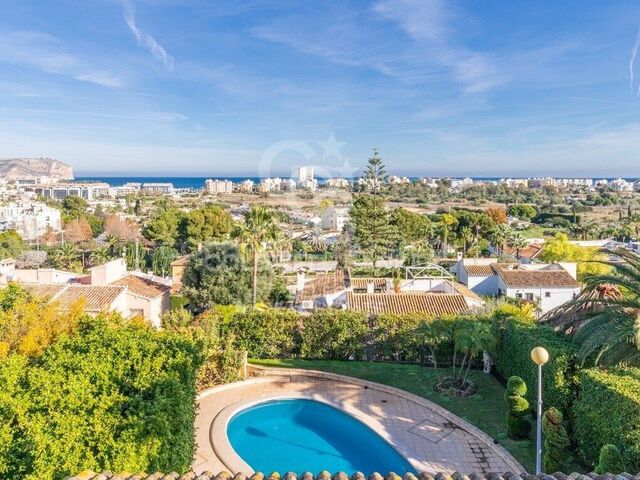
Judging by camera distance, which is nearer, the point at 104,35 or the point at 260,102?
the point at 104,35

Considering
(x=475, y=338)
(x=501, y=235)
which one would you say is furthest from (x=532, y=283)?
(x=501, y=235)

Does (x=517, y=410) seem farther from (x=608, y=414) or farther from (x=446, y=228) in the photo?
(x=446, y=228)

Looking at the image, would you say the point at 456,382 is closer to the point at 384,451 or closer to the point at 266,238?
the point at 384,451

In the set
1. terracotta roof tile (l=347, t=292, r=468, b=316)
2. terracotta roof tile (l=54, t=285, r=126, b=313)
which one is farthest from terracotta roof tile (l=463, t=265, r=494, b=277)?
terracotta roof tile (l=54, t=285, r=126, b=313)

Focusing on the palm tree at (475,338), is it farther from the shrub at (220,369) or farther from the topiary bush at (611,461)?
the shrub at (220,369)

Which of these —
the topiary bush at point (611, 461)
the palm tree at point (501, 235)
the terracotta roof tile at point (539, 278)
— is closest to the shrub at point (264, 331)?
the topiary bush at point (611, 461)

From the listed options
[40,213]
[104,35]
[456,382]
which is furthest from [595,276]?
[40,213]
